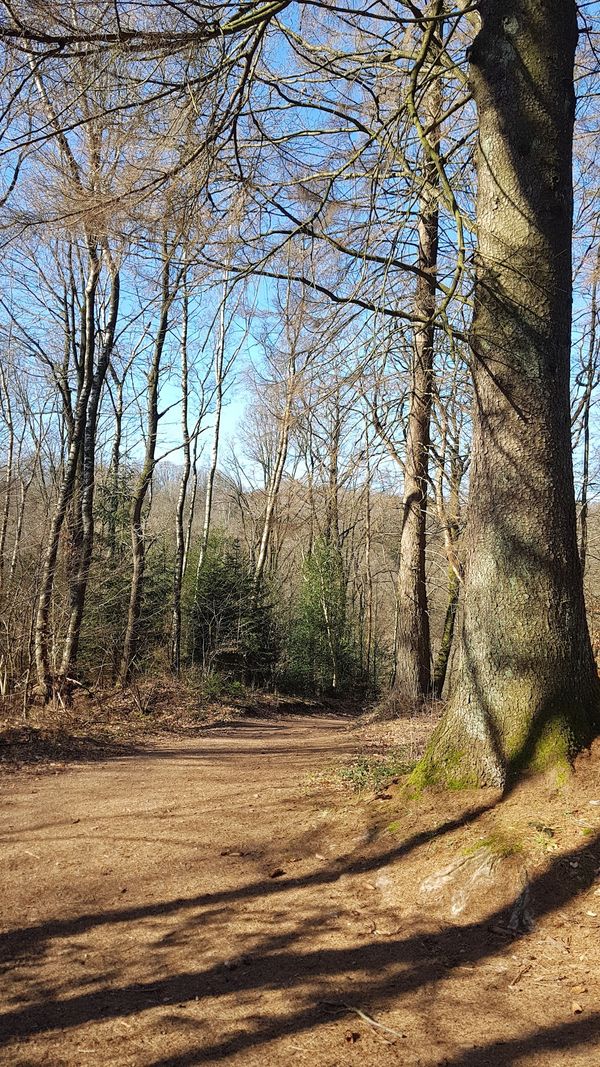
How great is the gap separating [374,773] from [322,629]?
617 inches

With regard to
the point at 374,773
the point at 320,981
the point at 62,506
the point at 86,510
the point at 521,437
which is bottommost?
the point at 320,981

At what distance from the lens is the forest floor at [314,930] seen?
252cm

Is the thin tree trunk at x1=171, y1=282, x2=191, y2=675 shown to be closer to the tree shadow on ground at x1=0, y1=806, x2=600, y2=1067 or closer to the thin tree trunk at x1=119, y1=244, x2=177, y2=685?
the thin tree trunk at x1=119, y1=244, x2=177, y2=685

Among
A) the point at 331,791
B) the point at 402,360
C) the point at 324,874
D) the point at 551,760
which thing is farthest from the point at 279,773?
the point at 402,360

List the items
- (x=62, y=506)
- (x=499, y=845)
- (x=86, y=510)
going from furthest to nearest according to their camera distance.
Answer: (x=86, y=510), (x=62, y=506), (x=499, y=845)

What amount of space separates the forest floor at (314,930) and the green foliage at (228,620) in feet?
37.0

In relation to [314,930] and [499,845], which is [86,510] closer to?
[314,930]

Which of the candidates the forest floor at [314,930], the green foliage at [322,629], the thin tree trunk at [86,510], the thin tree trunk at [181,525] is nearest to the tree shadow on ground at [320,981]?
the forest floor at [314,930]

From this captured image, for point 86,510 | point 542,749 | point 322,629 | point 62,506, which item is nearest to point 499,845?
point 542,749

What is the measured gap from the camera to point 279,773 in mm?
6664

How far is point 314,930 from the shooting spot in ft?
10.9

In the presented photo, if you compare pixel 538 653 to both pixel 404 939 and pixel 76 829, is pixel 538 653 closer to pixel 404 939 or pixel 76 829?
pixel 404 939

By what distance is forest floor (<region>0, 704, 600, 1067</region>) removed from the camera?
8.26ft

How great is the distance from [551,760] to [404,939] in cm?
133
